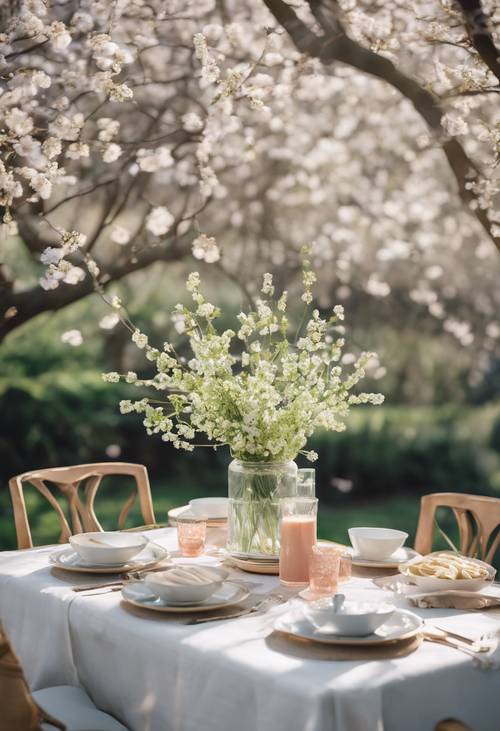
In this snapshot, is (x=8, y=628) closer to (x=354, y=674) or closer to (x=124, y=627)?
(x=124, y=627)

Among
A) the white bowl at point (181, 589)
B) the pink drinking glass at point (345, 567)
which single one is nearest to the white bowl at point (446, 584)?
the pink drinking glass at point (345, 567)

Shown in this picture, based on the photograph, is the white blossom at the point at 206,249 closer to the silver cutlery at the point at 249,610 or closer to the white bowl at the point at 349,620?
the silver cutlery at the point at 249,610

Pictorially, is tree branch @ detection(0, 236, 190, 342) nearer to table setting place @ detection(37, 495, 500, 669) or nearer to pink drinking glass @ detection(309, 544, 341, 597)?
table setting place @ detection(37, 495, 500, 669)

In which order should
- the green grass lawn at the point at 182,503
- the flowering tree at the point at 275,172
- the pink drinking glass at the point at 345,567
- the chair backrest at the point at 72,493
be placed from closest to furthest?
1. the pink drinking glass at the point at 345,567
2. the chair backrest at the point at 72,493
3. the flowering tree at the point at 275,172
4. the green grass lawn at the point at 182,503

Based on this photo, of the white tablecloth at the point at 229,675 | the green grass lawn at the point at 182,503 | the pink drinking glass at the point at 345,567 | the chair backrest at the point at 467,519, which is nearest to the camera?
the white tablecloth at the point at 229,675

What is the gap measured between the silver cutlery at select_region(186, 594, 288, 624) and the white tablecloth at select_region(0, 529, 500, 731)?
0.02 metres

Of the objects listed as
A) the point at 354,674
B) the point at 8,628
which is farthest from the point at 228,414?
the point at 354,674

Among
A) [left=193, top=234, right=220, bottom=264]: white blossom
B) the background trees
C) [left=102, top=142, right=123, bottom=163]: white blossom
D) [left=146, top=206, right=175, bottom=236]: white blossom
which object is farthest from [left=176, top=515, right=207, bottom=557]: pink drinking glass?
the background trees

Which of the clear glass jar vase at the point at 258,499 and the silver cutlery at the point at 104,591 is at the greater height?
the clear glass jar vase at the point at 258,499

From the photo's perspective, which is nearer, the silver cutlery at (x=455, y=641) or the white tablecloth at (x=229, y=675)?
the white tablecloth at (x=229, y=675)

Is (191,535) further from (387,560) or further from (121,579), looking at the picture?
(387,560)

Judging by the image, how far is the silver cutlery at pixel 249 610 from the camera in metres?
1.38

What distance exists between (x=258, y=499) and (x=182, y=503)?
16.1ft

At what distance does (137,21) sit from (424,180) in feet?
8.28
